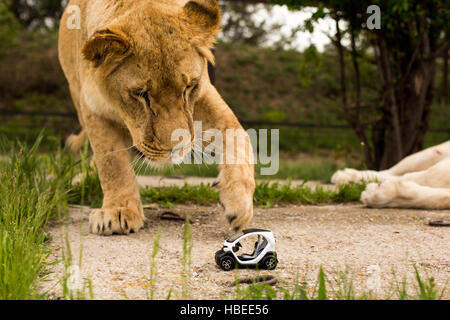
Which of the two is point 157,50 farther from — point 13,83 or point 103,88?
point 13,83

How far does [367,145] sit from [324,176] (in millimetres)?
843

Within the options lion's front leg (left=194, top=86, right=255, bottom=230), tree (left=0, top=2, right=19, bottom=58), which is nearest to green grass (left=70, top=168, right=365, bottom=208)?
lion's front leg (left=194, top=86, right=255, bottom=230)

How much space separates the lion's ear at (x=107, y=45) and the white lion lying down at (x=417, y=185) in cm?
232

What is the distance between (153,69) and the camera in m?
2.74

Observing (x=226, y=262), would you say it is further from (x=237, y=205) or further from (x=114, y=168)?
(x=114, y=168)

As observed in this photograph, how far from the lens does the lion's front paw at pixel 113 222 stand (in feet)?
10.4

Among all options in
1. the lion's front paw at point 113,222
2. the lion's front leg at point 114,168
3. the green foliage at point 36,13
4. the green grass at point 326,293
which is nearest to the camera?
the green grass at point 326,293

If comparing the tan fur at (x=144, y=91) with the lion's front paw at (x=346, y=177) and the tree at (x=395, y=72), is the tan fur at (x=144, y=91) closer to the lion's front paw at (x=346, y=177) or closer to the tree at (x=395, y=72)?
the lion's front paw at (x=346, y=177)

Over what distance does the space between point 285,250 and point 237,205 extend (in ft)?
1.20

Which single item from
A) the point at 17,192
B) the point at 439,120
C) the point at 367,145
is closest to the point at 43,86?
the point at 439,120

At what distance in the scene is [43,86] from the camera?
17.7 m

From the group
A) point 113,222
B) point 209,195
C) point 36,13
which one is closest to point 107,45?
point 113,222

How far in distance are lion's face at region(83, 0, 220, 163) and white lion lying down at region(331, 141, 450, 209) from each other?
1.87 metres

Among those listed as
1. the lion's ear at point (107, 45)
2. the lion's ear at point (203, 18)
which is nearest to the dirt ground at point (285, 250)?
the lion's ear at point (107, 45)
